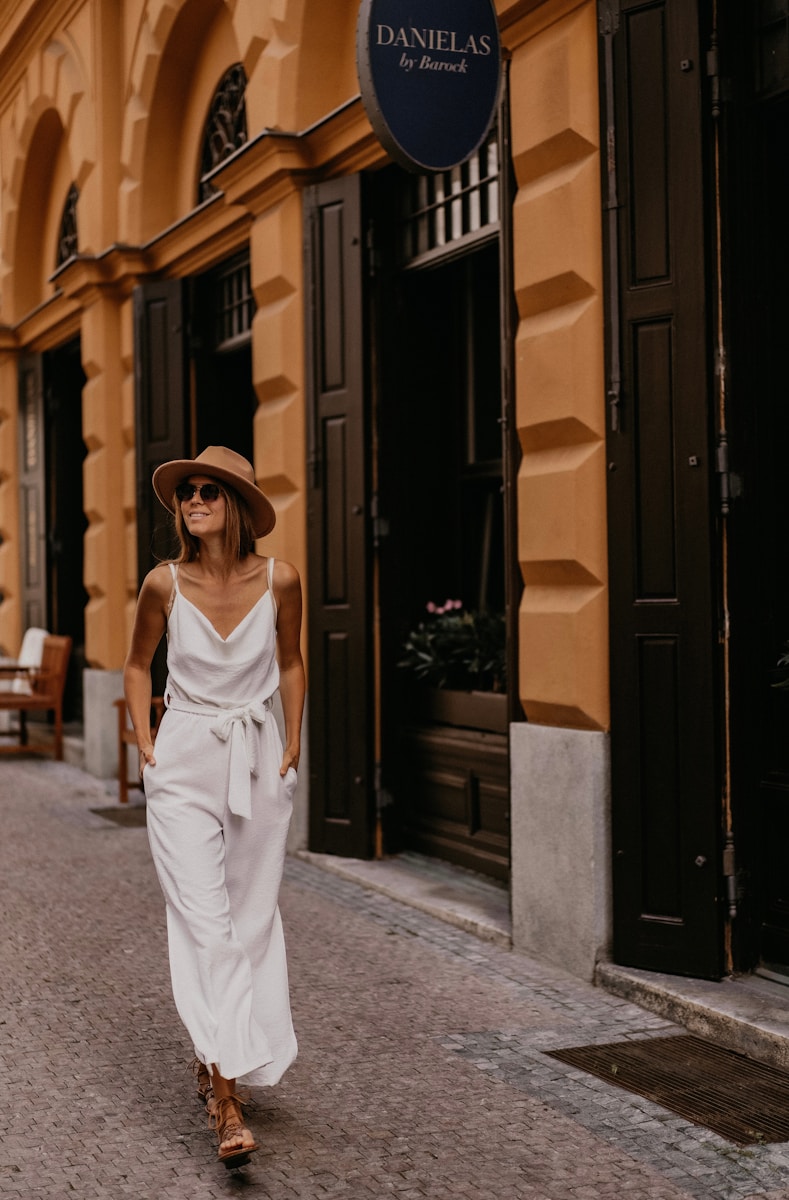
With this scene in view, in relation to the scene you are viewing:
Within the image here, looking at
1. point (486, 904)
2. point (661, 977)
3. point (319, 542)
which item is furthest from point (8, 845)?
point (661, 977)

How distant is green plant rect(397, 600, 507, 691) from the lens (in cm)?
753

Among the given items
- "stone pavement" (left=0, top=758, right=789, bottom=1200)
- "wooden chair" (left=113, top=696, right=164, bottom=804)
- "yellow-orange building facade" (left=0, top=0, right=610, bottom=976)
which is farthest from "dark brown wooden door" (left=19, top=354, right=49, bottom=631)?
"stone pavement" (left=0, top=758, right=789, bottom=1200)

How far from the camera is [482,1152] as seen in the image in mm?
4012

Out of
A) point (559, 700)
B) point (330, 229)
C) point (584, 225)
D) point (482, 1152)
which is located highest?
point (330, 229)

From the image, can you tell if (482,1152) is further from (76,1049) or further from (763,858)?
(763,858)

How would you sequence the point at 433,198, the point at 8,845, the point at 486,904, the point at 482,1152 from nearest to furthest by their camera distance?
the point at 482,1152
the point at 486,904
the point at 433,198
the point at 8,845

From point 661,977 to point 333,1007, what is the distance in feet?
3.90

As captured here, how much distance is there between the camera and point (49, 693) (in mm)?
12977

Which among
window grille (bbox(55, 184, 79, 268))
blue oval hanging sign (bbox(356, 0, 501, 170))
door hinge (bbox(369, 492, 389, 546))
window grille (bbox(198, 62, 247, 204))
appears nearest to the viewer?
blue oval hanging sign (bbox(356, 0, 501, 170))

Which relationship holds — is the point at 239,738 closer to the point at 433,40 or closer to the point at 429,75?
the point at 429,75

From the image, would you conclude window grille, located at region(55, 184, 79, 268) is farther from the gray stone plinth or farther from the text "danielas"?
the gray stone plinth

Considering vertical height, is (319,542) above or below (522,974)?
above

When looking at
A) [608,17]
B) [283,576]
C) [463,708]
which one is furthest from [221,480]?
[463,708]

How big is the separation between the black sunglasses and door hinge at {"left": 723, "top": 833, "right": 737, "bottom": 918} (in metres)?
2.31
